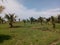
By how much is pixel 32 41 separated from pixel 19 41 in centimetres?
213

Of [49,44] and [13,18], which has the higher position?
[13,18]

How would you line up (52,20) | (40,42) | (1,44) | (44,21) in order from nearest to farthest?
(1,44), (40,42), (52,20), (44,21)

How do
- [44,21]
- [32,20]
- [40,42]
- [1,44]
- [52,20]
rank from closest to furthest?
[1,44] → [40,42] → [52,20] → [44,21] → [32,20]

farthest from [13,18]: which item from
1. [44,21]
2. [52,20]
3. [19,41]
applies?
[19,41]

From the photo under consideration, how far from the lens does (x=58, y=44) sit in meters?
29.3

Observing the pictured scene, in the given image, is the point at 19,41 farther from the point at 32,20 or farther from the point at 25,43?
the point at 32,20

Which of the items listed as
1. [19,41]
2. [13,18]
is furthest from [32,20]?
[19,41]

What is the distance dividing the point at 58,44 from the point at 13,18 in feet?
122

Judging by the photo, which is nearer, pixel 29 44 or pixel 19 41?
pixel 29 44

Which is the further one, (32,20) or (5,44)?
(32,20)

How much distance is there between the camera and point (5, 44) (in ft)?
94.0

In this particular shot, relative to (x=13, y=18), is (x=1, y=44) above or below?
below

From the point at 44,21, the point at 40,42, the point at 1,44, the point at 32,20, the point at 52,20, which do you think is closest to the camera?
the point at 1,44

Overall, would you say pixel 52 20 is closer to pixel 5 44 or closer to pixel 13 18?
pixel 13 18
